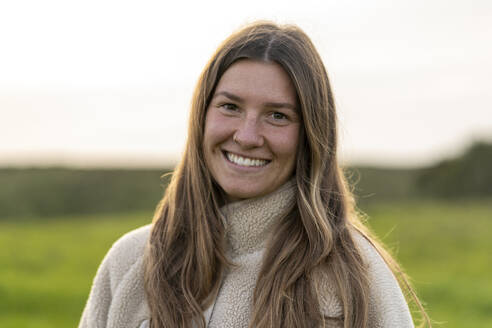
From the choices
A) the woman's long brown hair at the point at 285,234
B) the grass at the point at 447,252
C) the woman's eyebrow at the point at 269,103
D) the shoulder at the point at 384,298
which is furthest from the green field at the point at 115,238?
the woman's eyebrow at the point at 269,103

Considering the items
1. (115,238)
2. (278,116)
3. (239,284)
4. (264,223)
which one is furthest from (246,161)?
(115,238)

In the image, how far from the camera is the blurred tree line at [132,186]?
18.7 metres

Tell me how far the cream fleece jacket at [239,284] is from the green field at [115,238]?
503 cm

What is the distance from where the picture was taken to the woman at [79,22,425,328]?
2562 millimetres

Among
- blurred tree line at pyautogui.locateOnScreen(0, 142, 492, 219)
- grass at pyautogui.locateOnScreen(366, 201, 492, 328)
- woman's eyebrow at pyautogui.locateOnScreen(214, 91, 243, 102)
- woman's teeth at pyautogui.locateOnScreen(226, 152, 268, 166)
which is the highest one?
woman's eyebrow at pyautogui.locateOnScreen(214, 91, 243, 102)

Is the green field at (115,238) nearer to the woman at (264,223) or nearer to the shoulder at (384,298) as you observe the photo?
the shoulder at (384,298)

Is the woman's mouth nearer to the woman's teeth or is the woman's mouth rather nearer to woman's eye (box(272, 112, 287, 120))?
the woman's teeth

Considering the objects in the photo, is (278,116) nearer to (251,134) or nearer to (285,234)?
(251,134)

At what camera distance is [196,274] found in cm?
284

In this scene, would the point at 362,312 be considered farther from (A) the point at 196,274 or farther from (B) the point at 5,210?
(B) the point at 5,210

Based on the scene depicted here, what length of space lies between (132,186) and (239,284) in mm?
18365

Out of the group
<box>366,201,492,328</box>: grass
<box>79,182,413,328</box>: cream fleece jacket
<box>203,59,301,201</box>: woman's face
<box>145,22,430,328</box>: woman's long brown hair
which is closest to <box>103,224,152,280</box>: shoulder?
<box>79,182,413,328</box>: cream fleece jacket

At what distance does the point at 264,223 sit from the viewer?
2.77 m

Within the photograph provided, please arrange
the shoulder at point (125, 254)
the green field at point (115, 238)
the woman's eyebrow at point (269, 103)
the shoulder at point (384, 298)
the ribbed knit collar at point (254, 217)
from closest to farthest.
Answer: the woman's eyebrow at point (269, 103), the shoulder at point (384, 298), the ribbed knit collar at point (254, 217), the shoulder at point (125, 254), the green field at point (115, 238)
